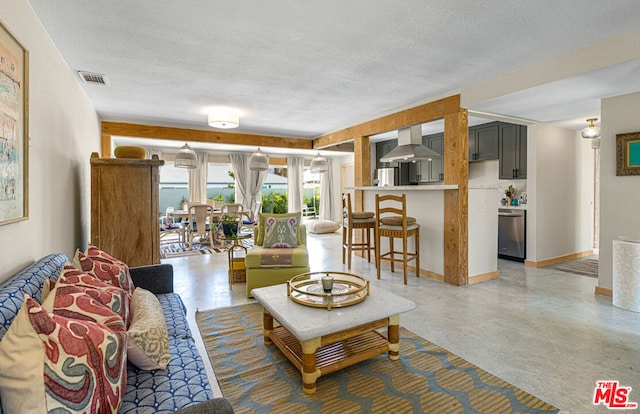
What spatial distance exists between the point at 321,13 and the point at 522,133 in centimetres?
433

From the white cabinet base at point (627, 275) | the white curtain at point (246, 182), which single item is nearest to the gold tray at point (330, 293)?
the white cabinet base at point (627, 275)

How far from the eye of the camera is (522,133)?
16.9 feet

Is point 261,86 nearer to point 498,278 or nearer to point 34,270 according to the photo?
point 34,270

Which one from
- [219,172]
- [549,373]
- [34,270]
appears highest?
[219,172]

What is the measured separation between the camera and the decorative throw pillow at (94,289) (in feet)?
4.43

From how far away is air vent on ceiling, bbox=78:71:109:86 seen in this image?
3354mm

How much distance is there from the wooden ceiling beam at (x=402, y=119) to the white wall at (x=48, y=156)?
3.95 meters

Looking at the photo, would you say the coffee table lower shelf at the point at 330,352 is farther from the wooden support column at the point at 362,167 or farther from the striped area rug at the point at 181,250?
the striped area rug at the point at 181,250

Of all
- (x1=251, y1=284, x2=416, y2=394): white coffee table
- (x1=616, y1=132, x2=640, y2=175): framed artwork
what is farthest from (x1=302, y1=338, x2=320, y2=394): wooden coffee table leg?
(x1=616, y1=132, x2=640, y2=175): framed artwork

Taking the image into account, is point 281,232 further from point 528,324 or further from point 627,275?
point 627,275

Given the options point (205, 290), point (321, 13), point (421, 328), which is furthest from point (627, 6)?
point (205, 290)

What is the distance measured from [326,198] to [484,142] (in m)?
5.22

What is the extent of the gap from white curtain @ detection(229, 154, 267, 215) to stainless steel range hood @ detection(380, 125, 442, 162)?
478 centimetres

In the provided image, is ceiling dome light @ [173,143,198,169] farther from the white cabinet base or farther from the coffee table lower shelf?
the white cabinet base
